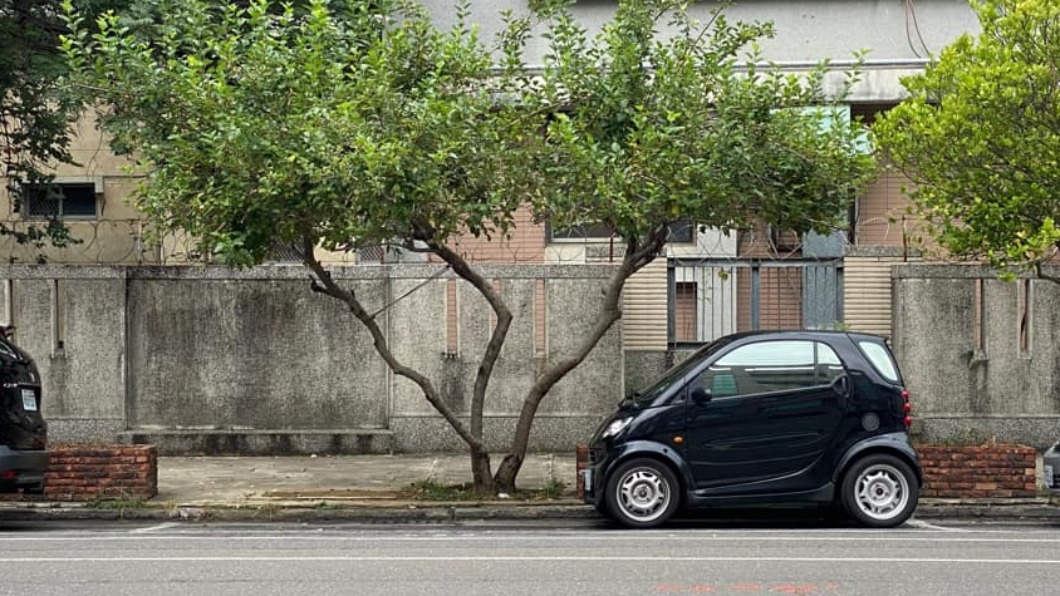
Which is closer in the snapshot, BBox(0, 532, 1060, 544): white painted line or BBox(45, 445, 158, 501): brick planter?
BBox(0, 532, 1060, 544): white painted line

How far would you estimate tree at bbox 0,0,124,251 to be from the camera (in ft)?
51.5

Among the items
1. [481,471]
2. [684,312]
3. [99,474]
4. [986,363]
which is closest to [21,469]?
[99,474]

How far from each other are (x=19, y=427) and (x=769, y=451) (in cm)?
694

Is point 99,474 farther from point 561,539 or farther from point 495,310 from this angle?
point 561,539

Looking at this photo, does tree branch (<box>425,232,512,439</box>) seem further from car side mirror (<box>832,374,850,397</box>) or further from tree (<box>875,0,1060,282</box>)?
tree (<box>875,0,1060,282</box>)

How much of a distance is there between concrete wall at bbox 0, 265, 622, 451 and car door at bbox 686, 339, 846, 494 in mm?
4820

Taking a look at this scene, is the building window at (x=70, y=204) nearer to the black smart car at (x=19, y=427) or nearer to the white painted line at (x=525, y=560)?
the black smart car at (x=19, y=427)

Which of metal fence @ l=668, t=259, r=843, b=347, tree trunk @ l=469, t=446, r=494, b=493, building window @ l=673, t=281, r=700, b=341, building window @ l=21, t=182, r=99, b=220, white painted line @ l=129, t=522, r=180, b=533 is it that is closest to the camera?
white painted line @ l=129, t=522, r=180, b=533

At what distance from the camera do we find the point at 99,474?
1373 centimetres

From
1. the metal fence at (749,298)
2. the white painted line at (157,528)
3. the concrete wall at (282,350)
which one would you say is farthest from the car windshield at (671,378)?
the metal fence at (749,298)

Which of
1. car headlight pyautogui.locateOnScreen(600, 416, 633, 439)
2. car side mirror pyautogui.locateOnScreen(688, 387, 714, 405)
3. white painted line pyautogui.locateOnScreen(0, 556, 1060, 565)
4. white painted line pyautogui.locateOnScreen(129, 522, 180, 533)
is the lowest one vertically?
white painted line pyautogui.locateOnScreen(129, 522, 180, 533)

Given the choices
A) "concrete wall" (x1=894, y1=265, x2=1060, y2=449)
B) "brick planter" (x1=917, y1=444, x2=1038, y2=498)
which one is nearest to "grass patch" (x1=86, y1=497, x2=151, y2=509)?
"brick planter" (x1=917, y1=444, x2=1038, y2=498)

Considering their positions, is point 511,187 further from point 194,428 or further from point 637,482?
point 194,428

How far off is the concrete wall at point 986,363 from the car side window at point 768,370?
4.98 metres
